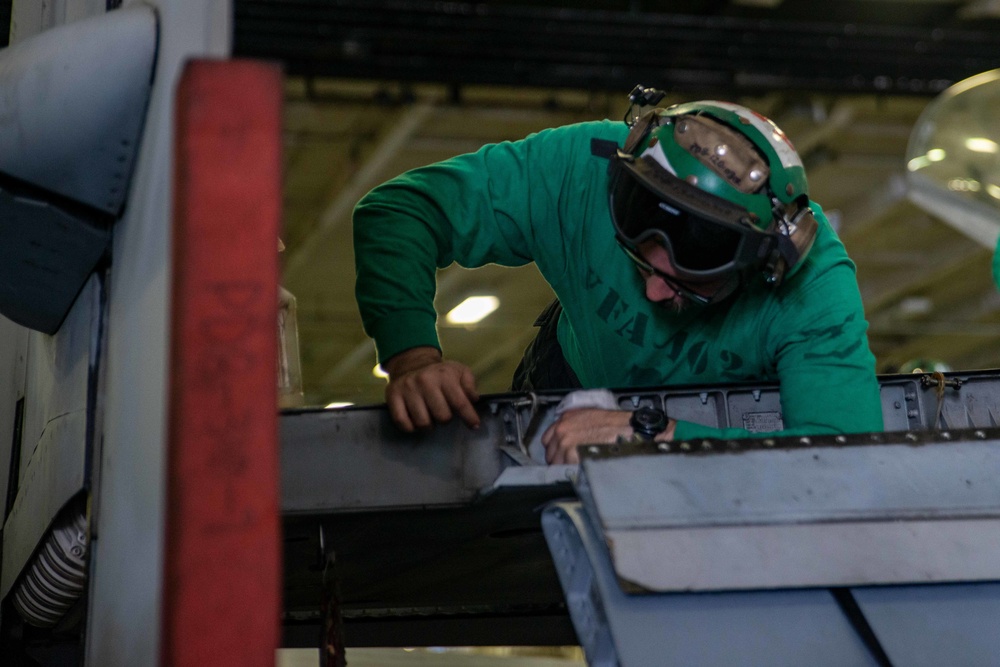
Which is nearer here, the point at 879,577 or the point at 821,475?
the point at 879,577

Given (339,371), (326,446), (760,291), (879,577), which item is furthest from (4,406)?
(339,371)

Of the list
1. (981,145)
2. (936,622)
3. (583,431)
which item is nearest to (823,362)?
(583,431)

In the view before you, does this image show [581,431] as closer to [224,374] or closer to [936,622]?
[936,622]

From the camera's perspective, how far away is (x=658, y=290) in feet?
8.29

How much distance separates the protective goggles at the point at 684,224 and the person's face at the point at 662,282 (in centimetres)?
3

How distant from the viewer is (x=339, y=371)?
1557 centimetres

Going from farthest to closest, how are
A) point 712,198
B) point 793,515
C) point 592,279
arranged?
point 592,279, point 712,198, point 793,515

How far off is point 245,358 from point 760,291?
6.08ft

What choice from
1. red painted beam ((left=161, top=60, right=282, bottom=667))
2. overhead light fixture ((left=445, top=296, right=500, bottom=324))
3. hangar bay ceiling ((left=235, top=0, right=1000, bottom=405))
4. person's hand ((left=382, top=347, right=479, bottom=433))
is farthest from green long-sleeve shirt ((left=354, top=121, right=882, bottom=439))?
overhead light fixture ((left=445, top=296, right=500, bottom=324))

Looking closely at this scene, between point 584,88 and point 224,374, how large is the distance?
598cm

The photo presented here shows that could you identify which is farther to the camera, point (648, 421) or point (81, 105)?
point (648, 421)

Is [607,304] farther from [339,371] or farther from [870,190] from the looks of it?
[339,371]

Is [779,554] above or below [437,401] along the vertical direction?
below

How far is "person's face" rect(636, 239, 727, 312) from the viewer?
2441 mm
